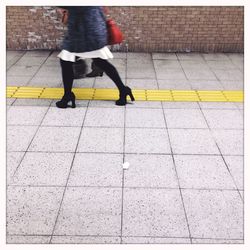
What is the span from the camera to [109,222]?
2393 millimetres

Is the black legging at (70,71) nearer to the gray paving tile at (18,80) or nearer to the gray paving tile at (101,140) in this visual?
the gray paving tile at (101,140)

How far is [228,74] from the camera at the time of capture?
5059 mm

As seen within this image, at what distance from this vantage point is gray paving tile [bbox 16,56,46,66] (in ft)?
17.3

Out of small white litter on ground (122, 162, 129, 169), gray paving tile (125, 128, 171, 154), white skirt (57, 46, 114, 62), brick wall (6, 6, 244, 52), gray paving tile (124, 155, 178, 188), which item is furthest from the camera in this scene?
brick wall (6, 6, 244, 52)

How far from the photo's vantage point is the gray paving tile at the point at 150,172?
2.78m

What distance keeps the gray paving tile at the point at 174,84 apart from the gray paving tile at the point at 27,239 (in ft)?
9.87

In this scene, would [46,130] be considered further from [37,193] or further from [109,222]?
[109,222]

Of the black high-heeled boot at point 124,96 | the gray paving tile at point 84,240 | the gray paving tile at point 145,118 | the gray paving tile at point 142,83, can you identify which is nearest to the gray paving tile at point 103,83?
the gray paving tile at point 142,83

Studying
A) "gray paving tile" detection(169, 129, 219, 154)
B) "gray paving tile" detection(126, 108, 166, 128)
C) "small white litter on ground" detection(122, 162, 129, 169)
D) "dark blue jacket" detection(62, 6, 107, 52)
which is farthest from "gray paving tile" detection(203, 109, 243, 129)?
"dark blue jacket" detection(62, 6, 107, 52)

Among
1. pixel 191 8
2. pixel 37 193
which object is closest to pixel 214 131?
pixel 37 193

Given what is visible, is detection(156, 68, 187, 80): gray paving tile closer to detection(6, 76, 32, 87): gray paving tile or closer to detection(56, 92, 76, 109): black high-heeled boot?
detection(56, 92, 76, 109): black high-heeled boot

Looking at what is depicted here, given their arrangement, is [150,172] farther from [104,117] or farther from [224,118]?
[224,118]

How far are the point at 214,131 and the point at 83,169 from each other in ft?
5.53

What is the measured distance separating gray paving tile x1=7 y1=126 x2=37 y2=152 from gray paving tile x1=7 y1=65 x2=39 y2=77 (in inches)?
63.7
